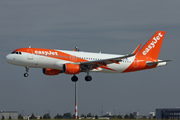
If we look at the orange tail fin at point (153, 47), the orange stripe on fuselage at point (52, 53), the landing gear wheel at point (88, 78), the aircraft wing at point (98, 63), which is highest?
the orange tail fin at point (153, 47)

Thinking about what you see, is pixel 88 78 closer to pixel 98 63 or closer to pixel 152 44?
pixel 98 63

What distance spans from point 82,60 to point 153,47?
17.7 meters

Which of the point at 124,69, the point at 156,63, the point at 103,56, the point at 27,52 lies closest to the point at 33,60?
the point at 27,52

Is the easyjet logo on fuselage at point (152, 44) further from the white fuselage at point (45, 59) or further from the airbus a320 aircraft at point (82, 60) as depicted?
the white fuselage at point (45, 59)

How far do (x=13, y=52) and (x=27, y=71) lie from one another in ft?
14.0

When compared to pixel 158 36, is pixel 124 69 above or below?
below

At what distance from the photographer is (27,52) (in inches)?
2377

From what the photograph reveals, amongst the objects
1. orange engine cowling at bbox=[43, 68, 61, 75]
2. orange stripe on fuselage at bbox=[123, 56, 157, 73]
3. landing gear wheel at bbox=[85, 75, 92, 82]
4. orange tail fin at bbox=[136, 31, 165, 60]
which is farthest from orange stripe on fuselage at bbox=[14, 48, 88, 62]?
orange tail fin at bbox=[136, 31, 165, 60]

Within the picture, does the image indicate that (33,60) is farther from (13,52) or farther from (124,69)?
(124,69)

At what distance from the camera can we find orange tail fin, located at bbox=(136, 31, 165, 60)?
238ft

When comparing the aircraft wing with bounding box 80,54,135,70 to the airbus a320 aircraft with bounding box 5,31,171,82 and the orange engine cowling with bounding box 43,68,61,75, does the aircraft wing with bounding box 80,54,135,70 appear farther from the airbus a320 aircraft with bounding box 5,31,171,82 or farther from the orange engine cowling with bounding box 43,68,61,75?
the orange engine cowling with bounding box 43,68,61,75

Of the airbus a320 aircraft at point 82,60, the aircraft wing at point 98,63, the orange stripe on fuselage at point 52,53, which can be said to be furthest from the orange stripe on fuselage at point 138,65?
the orange stripe on fuselage at point 52,53

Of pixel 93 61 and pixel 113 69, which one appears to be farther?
pixel 113 69

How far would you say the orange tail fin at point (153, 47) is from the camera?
7244cm
